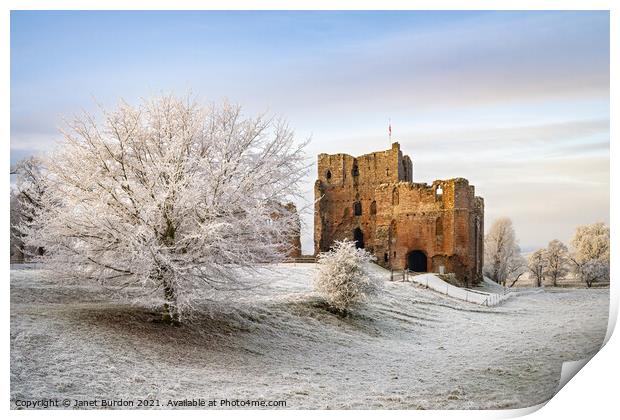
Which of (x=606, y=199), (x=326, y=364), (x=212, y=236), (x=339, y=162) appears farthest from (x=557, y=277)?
(x=339, y=162)

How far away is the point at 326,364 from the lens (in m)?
12.3

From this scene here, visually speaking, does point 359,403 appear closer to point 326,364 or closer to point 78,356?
point 326,364

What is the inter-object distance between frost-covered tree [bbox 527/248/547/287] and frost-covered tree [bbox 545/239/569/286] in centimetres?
10

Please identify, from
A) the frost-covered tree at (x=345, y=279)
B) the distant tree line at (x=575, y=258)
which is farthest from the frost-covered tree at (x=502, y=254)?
the frost-covered tree at (x=345, y=279)

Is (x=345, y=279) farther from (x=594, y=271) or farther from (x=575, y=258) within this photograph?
(x=594, y=271)

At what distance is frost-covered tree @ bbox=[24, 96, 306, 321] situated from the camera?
1109 cm

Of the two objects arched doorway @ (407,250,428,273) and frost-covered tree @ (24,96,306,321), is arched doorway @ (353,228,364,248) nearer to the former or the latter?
arched doorway @ (407,250,428,273)

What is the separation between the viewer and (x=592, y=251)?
11.7m

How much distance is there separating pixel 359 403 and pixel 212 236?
357 centimetres

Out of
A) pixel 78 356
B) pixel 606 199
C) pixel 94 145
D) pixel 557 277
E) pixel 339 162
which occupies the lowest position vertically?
pixel 78 356

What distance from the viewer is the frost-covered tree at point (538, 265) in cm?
1399

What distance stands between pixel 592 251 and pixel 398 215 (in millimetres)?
18971

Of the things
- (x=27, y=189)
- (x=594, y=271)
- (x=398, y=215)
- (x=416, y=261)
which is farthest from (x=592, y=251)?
(x=416, y=261)

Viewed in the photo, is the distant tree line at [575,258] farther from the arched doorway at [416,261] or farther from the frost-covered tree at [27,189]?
the arched doorway at [416,261]
